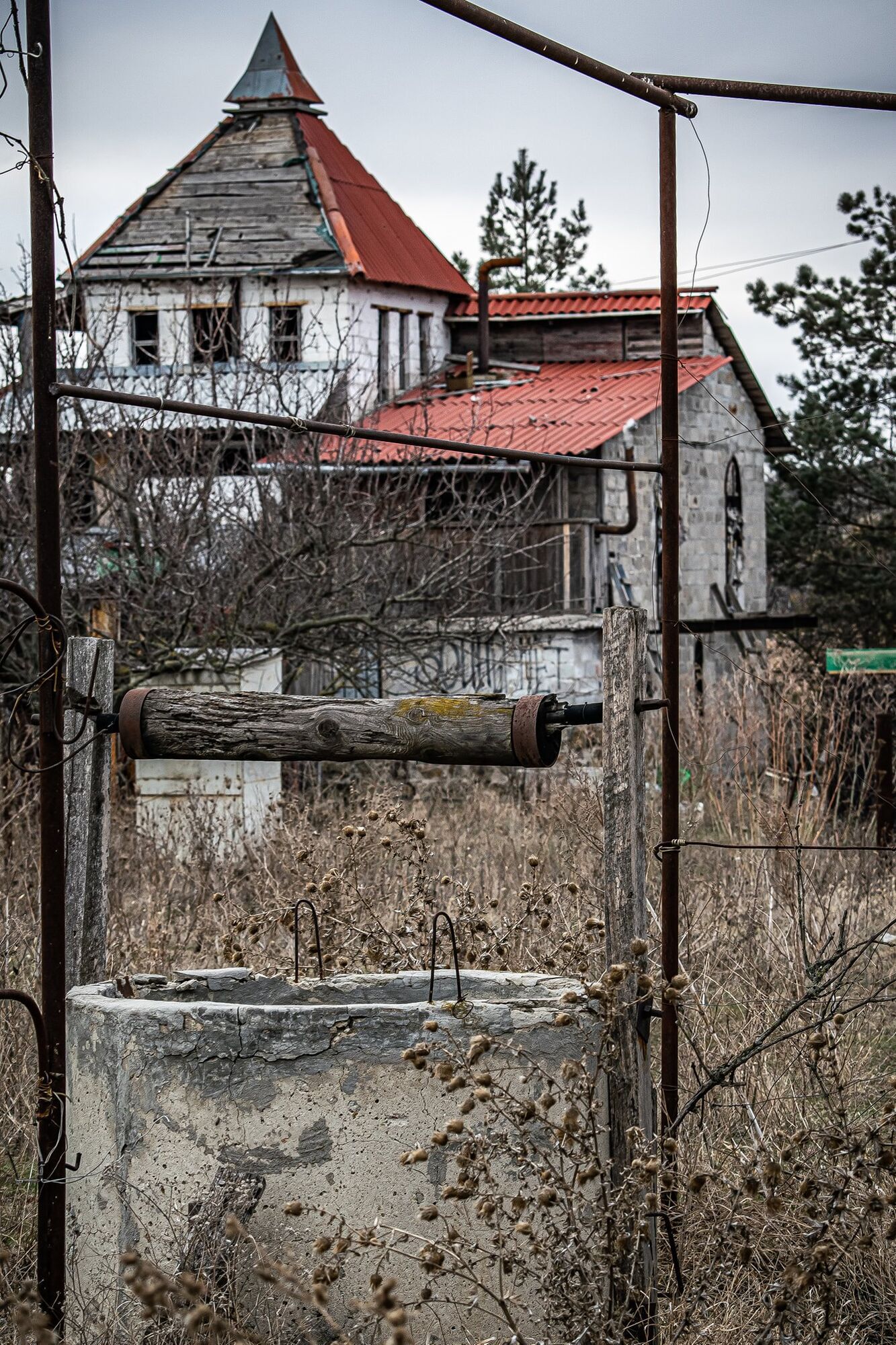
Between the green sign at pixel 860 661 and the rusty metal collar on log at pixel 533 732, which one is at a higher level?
the green sign at pixel 860 661

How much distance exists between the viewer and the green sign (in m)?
10.8

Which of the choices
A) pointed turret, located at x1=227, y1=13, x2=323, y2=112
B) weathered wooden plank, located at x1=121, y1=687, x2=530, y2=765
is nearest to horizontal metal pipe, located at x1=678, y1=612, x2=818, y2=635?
pointed turret, located at x1=227, y1=13, x2=323, y2=112

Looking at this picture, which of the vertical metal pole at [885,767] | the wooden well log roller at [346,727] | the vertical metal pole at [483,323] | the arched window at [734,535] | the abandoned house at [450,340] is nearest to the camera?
the wooden well log roller at [346,727]

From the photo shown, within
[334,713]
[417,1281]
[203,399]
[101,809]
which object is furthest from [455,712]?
[203,399]

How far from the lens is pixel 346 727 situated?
3.65 metres

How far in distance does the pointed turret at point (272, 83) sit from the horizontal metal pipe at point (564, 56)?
19.5m

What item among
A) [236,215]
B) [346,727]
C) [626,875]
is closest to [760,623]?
[236,215]

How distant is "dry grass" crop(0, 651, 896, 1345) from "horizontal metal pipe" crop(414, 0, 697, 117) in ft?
7.34

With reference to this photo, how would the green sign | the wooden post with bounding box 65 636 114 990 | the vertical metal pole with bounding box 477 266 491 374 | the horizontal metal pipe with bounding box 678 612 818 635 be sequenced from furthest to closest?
1. the vertical metal pole with bounding box 477 266 491 374
2. the horizontal metal pipe with bounding box 678 612 818 635
3. the green sign
4. the wooden post with bounding box 65 636 114 990

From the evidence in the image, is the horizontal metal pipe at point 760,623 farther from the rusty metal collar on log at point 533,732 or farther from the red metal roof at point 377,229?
the rusty metal collar on log at point 533,732

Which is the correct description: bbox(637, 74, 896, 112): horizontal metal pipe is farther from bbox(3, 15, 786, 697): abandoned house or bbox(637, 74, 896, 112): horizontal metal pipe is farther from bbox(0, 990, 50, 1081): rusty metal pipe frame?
bbox(3, 15, 786, 697): abandoned house

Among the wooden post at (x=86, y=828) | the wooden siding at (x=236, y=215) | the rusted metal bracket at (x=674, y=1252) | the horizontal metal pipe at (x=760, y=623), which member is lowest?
the rusted metal bracket at (x=674, y=1252)

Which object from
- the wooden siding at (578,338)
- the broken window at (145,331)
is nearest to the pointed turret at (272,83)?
the broken window at (145,331)

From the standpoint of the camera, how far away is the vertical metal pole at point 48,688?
339 cm
